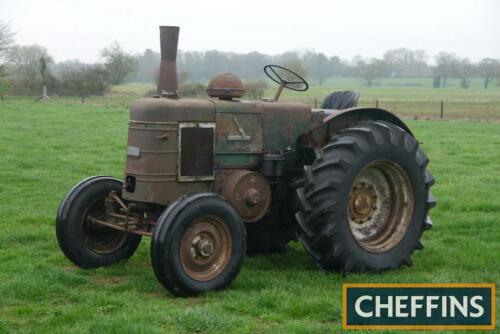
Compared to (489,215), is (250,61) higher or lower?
higher

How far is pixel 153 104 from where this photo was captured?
5996 millimetres

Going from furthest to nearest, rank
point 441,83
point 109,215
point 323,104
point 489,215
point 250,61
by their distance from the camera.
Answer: point 441,83 < point 250,61 < point 489,215 < point 323,104 < point 109,215

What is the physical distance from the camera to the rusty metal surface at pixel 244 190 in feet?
20.7

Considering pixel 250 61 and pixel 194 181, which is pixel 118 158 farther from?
pixel 250 61

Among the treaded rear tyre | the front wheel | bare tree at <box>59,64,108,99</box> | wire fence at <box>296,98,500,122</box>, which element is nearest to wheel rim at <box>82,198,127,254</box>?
the front wheel

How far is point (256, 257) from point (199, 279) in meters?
1.54

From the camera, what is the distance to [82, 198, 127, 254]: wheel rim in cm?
670

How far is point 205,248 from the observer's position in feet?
18.8

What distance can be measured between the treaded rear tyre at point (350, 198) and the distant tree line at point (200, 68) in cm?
674

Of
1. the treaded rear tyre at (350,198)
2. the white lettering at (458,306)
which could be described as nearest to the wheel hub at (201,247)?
the treaded rear tyre at (350,198)

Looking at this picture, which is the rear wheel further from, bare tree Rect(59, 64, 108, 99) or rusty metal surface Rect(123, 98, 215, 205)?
bare tree Rect(59, 64, 108, 99)

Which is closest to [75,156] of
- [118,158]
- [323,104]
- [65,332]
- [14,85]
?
[118,158]

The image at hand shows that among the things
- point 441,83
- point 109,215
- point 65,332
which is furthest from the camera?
point 441,83

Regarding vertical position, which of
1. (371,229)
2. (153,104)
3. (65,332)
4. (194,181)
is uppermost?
(153,104)
